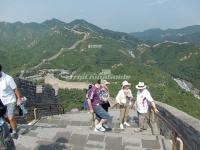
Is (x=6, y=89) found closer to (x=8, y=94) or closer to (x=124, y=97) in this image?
(x=8, y=94)

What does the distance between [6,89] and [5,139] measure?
3.39 feet

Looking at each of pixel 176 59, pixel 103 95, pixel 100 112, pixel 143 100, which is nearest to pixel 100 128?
pixel 100 112

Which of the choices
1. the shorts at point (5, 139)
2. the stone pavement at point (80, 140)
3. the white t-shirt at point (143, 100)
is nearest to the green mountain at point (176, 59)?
the white t-shirt at point (143, 100)

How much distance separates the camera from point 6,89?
7070 millimetres

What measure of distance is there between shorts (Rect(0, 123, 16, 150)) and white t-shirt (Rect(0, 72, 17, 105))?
0.79 meters

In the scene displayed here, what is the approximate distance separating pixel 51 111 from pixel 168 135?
33.1ft

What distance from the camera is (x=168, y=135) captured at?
980 cm

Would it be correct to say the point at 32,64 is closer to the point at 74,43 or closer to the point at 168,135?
the point at 74,43

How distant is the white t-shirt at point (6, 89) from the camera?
23.1 feet

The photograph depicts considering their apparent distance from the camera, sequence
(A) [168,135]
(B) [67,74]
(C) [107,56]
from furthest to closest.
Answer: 1. (C) [107,56]
2. (B) [67,74]
3. (A) [168,135]

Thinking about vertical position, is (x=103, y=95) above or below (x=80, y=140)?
above

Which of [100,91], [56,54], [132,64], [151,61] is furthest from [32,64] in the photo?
[100,91]

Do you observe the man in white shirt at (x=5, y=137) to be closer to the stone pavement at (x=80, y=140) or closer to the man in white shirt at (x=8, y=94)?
the man in white shirt at (x=8, y=94)

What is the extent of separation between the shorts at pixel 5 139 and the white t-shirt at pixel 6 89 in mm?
790
